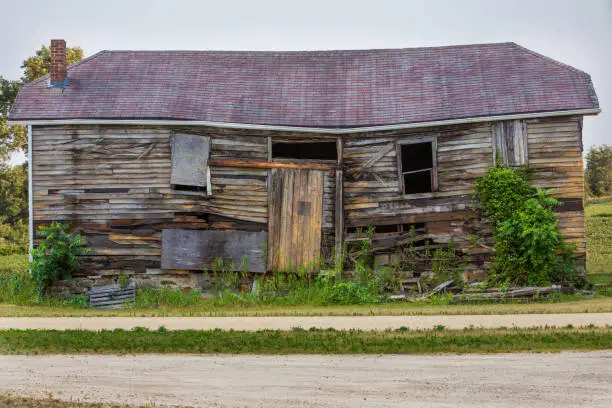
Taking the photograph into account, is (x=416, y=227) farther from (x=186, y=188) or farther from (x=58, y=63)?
(x=58, y=63)

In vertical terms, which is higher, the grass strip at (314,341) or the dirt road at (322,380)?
the grass strip at (314,341)

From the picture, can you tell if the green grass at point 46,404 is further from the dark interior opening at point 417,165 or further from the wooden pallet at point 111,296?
the dark interior opening at point 417,165

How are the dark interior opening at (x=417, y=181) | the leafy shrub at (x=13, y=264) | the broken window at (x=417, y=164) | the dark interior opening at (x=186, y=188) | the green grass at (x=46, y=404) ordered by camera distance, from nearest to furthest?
the green grass at (x=46, y=404) < the dark interior opening at (x=186, y=188) < the broken window at (x=417, y=164) < the dark interior opening at (x=417, y=181) < the leafy shrub at (x=13, y=264)

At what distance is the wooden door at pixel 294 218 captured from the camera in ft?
79.0

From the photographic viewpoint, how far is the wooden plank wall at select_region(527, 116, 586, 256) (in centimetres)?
2369

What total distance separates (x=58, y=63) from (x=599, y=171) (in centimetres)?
4318

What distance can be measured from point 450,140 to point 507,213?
258 centimetres

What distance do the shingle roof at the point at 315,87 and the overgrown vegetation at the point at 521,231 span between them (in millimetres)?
2003

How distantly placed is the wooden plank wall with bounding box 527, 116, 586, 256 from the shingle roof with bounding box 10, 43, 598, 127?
2.00 feet

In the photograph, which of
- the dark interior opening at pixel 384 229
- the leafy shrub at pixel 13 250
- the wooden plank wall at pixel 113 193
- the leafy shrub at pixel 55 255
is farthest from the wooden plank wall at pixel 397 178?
the leafy shrub at pixel 13 250

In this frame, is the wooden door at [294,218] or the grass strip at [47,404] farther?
the wooden door at [294,218]

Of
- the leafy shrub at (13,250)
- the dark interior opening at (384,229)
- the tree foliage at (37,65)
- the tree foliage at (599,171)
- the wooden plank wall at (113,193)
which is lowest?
the leafy shrub at (13,250)

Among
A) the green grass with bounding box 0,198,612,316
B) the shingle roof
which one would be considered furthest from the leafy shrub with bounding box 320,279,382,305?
the shingle roof

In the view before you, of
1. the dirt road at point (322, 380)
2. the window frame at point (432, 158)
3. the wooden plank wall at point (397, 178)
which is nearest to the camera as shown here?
the dirt road at point (322, 380)
